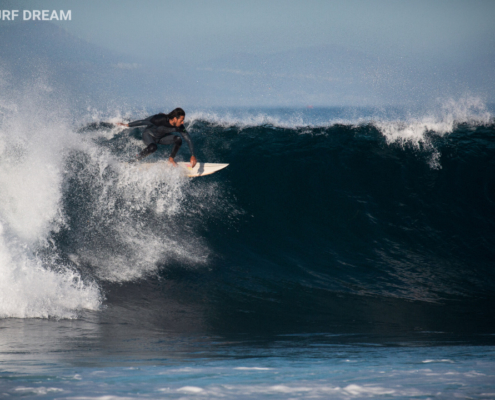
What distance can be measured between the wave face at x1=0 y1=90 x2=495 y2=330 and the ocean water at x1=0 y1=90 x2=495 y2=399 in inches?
1.3

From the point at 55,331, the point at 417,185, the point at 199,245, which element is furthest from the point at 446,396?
the point at 417,185

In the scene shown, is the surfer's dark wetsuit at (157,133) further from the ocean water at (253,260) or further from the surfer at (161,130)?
the ocean water at (253,260)

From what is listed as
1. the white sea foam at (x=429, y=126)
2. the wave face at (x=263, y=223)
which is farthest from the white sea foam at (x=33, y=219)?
the white sea foam at (x=429, y=126)

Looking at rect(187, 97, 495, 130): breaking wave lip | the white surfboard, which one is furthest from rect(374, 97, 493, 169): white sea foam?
the white surfboard

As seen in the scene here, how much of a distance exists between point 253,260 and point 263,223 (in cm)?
100

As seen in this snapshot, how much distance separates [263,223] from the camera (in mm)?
7230

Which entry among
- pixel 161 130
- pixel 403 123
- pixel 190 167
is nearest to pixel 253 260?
pixel 190 167

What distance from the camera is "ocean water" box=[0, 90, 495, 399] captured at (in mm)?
2926

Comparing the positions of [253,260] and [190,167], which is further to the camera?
[190,167]

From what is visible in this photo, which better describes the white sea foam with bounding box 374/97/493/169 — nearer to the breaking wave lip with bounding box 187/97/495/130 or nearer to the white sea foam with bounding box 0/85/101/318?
the breaking wave lip with bounding box 187/97/495/130

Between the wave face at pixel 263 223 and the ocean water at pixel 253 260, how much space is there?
0.10ft

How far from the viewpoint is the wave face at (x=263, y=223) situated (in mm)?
5188

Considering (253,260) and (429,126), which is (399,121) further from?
(253,260)

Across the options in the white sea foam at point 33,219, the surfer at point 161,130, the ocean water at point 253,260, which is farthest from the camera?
the surfer at point 161,130
